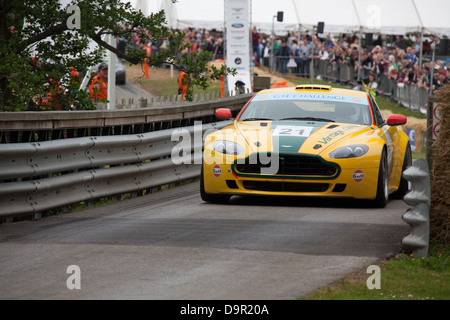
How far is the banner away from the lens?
112ft

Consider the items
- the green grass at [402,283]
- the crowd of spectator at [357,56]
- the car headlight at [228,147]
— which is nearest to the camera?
the green grass at [402,283]

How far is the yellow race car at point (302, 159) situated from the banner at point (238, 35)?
23357 mm

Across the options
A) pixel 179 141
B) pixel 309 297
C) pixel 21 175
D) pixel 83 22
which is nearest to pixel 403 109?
pixel 179 141

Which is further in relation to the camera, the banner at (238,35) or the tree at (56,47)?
the banner at (238,35)

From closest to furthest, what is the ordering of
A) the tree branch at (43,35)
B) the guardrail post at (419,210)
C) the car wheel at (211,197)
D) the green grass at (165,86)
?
the guardrail post at (419,210)
the car wheel at (211,197)
the tree branch at (43,35)
the green grass at (165,86)

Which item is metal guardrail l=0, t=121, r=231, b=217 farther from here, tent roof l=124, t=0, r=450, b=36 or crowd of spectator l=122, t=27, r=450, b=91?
tent roof l=124, t=0, r=450, b=36

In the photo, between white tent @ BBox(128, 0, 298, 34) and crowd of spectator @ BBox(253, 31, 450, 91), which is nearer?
crowd of spectator @ BBox(253, 31, 450, 91)

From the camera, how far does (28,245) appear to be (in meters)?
7.14

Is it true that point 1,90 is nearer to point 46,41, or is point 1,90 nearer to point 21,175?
point 46,41

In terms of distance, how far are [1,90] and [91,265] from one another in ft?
17.9

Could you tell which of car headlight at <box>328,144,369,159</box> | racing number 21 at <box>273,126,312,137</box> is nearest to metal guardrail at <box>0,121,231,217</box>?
racing number 21 at <box>273,126,312,137</box>

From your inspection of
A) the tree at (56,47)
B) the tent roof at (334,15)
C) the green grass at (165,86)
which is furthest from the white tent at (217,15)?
the tree at (56,47)

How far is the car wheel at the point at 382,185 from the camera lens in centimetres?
969

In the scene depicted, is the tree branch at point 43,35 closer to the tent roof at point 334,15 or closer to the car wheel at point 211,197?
the car wheel at point 211,197
